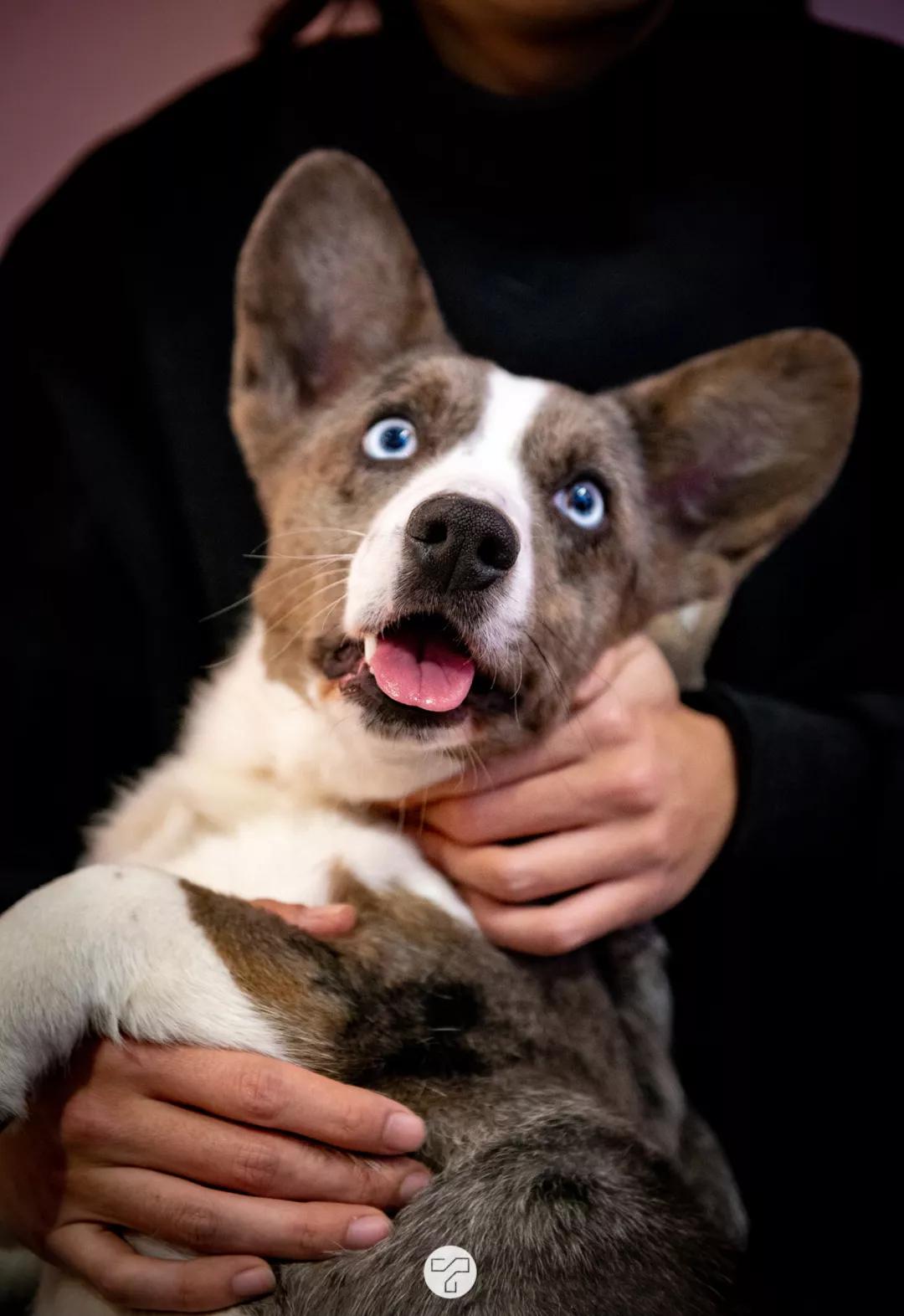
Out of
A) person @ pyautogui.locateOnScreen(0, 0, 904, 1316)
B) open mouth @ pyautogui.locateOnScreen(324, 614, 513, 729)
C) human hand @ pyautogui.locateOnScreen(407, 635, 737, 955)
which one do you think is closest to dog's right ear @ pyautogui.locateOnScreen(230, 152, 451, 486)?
person @ pyautogui.locateOnScreen(0, 0, 904, 1316)

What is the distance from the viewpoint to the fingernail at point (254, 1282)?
1409mm

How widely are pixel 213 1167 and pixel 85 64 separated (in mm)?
1942

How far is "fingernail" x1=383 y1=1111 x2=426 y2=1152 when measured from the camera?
1.46m

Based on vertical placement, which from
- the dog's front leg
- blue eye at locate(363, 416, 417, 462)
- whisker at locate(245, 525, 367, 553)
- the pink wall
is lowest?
the dog's front leg

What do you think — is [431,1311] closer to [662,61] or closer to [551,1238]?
[551,1238]

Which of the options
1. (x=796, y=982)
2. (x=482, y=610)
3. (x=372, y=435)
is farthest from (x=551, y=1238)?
(x=372, y=435)

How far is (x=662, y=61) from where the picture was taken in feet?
6.76

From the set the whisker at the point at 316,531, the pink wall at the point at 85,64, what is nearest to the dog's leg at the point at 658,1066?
the whisker at the point at 316,531

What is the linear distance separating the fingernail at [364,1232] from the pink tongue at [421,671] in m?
0.70

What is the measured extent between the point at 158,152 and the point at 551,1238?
2076mm

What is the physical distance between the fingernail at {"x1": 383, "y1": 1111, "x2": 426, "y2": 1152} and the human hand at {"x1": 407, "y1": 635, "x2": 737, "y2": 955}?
1.12 feet

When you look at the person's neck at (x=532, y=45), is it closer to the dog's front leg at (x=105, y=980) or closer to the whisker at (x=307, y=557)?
the whisker at (x=307, y=557)

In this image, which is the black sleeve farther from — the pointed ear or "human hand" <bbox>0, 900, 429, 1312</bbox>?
the pointed ear

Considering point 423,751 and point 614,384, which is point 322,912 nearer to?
point 423,751
